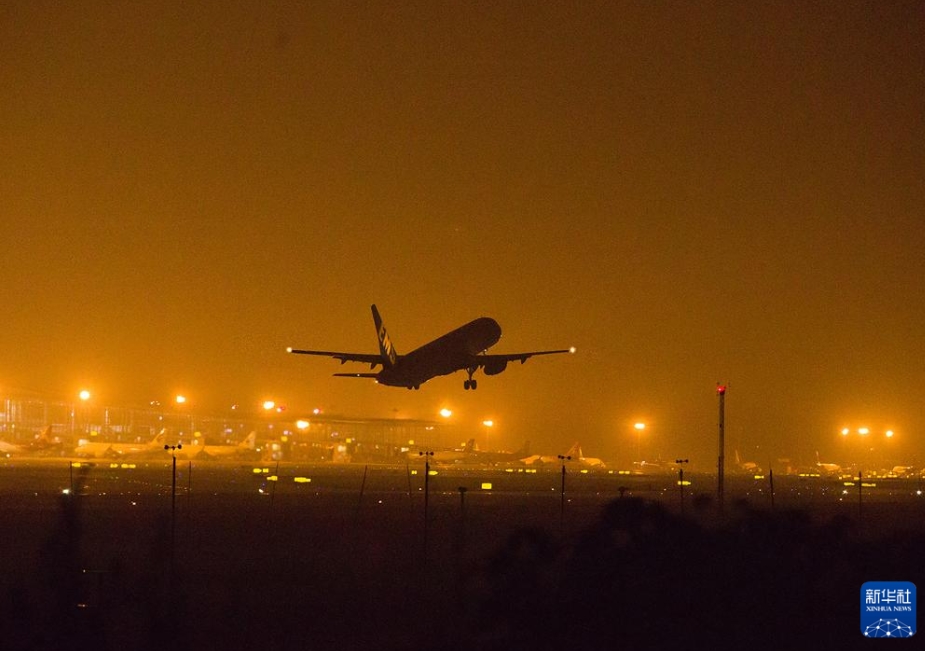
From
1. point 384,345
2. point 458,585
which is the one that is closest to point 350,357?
point 384,345

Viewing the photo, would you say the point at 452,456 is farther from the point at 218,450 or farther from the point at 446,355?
the point at 446,355

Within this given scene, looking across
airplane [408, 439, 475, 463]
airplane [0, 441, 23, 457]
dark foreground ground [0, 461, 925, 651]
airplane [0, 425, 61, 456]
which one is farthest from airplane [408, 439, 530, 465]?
dark foreground ground [0, 461, 925, 651]

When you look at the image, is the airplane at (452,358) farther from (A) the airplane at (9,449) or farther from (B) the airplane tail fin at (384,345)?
(A) the airplane at (9,449)

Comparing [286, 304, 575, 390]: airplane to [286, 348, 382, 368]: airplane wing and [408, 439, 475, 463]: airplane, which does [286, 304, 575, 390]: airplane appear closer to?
[286, 348, 382, 368]: airplane wing

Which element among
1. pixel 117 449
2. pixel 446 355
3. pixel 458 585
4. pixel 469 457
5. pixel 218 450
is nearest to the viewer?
pixel 458 585

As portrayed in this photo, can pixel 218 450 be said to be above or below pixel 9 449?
below

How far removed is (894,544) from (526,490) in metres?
41.8

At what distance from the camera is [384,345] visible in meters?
77.8

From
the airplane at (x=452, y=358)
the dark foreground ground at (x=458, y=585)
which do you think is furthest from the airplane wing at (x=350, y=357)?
the dark foreground ground at (x=458, y=585)

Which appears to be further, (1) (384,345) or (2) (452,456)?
(2) (452,456)

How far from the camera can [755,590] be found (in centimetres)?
2378

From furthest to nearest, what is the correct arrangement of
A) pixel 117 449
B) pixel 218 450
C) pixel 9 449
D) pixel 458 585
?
pixel 218 450 < pixel 9 449 < pixel 117 449 < pixel 458 585

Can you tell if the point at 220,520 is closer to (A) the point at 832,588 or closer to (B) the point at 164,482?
(A) the point at 832,588

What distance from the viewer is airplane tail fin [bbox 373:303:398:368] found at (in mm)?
72938
